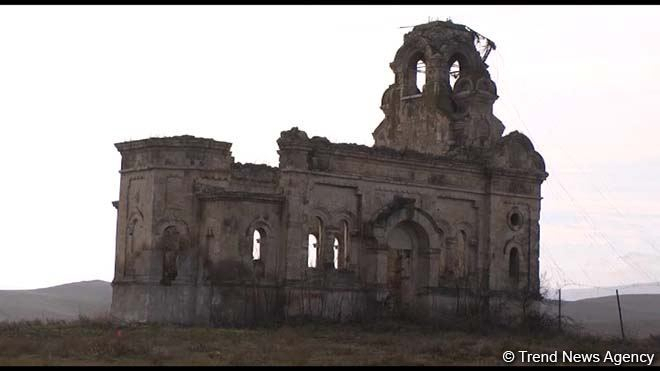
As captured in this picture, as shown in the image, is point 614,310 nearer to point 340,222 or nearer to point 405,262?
point 405,262

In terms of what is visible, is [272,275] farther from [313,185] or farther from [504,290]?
[504,290]

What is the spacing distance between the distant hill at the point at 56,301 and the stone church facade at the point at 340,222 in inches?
1288

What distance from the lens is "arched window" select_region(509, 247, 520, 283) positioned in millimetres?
35347

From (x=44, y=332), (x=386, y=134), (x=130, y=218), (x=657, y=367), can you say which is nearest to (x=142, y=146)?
(x=130, y=218)

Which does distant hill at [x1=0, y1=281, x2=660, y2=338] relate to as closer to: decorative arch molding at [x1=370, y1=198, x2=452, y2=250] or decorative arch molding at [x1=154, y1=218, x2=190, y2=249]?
decorative arch molding at [x1=370, y1=198, x2=452, y2=250]

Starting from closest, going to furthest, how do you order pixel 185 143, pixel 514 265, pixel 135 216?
pixel 185 143, pixel 135 216, pixel 514 265

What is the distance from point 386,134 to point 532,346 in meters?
12.6

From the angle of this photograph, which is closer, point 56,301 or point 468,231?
point 468,231

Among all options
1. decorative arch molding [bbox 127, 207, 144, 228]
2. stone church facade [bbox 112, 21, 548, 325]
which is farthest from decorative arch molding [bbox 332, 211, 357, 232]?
decorative arch molding [bbox 127, 207, 144, 228]

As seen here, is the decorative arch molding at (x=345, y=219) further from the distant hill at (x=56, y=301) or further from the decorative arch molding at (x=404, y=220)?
the distant hill at (x=56, y=301)

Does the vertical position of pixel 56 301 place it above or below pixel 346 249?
below

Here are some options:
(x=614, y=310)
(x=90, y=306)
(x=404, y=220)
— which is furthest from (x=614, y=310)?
(x=404, y=220)

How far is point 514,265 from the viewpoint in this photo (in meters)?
35.5

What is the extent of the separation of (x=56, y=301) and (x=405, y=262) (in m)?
48.2
